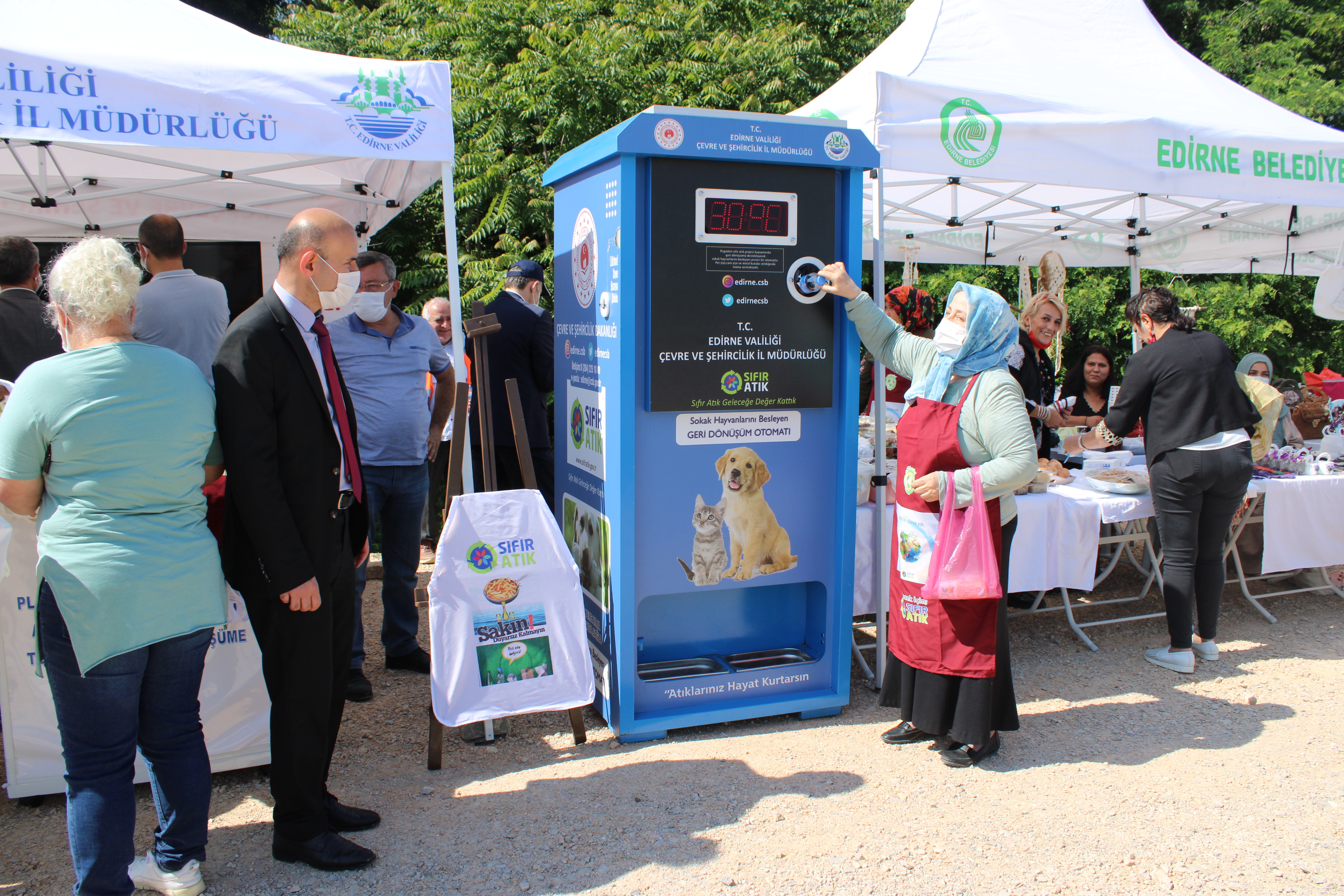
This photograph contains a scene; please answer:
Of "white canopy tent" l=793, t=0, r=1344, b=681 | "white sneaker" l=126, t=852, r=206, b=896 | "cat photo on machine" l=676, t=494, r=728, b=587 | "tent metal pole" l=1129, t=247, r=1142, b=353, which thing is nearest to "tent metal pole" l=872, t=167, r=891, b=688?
"white canopy tent" l=793, t=0, r=1344, b=681

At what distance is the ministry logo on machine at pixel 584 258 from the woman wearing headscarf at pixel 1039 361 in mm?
2757

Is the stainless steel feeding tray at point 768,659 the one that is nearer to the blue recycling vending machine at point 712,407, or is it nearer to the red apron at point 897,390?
the blue recycling vending machine at point 712,407

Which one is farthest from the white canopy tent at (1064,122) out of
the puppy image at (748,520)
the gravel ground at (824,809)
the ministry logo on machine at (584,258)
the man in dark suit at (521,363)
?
the man in dark suit at (521,363)

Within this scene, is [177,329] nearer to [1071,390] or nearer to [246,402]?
[246,402]

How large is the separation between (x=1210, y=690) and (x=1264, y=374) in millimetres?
3066

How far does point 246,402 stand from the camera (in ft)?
7.74

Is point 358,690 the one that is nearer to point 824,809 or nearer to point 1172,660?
point 824,809

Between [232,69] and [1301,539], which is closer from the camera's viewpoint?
[232,69]

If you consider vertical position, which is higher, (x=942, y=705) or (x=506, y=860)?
(x=942, y=705)

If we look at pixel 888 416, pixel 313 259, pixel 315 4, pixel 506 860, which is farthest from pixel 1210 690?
pixel 315 4

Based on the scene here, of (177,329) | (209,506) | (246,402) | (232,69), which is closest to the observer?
(246,402)

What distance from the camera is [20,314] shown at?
12.1 feet

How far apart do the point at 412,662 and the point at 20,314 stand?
2.24 meters

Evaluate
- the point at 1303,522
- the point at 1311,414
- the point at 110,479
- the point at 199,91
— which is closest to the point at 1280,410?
the point at 1303,522
